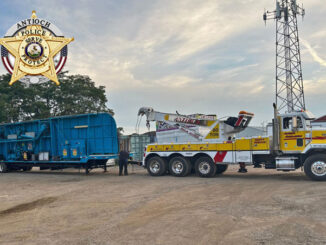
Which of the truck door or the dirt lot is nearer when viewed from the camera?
the dirt lot

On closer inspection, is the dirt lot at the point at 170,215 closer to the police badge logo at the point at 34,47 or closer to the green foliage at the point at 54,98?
the police badge logo at the point at 34,47

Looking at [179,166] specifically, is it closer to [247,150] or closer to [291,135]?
[247,150]

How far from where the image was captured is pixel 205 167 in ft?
46.5

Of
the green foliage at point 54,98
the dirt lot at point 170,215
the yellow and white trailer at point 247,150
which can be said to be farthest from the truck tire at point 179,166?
the green foliage at point 54,98

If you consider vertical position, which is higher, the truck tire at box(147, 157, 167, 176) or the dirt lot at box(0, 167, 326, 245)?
the truck tire at box(147, 157, 167, 176)

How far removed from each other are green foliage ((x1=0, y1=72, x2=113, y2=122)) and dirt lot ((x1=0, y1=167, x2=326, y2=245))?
63.6ft

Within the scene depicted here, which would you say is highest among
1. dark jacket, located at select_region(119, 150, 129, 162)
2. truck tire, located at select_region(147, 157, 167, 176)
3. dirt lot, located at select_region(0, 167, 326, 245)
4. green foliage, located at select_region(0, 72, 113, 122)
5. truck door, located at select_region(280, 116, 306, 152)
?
green foliage, located at select_region(0, 72, 113, 122)

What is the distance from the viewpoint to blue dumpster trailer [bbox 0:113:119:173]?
1659cm

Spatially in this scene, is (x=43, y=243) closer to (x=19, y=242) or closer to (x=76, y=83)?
(x=19, y=242)

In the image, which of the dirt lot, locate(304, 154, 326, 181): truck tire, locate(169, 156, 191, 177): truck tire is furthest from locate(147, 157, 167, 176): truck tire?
locate(304, 154, 326, 181): truck tire

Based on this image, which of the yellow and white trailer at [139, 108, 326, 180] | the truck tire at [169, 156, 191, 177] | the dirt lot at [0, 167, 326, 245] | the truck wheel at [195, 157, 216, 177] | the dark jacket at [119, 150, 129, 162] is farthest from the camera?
the dark jacket at [119, 150, 129, 162]

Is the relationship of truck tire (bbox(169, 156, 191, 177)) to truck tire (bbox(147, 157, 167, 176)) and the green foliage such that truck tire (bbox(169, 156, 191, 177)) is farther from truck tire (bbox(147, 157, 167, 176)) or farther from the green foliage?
the green foliage

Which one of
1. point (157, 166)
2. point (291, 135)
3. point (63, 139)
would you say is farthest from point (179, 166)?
point (63, 139)

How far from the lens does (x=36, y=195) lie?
10617 mm
